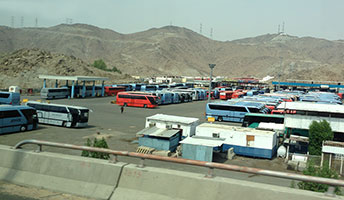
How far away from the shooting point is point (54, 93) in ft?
176

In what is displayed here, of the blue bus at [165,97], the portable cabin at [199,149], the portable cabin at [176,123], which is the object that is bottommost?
the portable cabin at [199,149]

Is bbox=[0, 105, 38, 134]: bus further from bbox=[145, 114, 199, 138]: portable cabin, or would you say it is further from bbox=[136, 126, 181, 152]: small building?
bbox=[136, 126, 181, 152]: small building

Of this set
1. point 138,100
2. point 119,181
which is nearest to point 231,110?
point 138,100

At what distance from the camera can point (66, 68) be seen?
9512 cm

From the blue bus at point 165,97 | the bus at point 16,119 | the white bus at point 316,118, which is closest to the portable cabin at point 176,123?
the white bus at point 316,118

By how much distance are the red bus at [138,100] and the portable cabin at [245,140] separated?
25.0 meters

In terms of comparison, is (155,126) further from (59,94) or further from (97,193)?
(59,94)

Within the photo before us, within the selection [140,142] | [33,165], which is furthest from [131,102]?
[33,165]

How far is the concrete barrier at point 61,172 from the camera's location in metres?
6.52

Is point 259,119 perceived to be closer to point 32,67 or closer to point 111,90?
point 111,90

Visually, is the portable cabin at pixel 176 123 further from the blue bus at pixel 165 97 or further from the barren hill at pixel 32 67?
the barren hill at pixel 32 67

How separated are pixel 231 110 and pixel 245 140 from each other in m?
17.3

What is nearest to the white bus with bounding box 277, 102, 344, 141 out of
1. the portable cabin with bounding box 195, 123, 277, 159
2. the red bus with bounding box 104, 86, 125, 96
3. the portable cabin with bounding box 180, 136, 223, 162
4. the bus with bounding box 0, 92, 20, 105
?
the portable cabin with bounding box 195, 123, 277, 159

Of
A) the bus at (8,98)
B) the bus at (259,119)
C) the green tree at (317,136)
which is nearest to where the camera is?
the green tree at (317,136)
